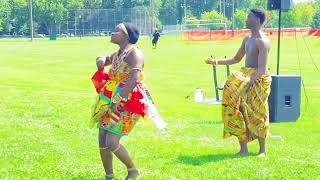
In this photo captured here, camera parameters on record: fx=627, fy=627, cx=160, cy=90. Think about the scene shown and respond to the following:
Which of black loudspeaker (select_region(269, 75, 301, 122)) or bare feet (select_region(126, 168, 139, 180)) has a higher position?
black loudspeaker (select_region(269, 75, 301, 122))

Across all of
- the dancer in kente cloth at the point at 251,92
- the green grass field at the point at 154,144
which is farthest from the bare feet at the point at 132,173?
the dancer in kente cloth at the point at 251,92

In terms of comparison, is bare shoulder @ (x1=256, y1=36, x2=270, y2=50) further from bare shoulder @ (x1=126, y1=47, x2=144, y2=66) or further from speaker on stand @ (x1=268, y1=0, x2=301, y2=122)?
speaker on stand @ (x1=268, y1=0, x2=301, y2=122)

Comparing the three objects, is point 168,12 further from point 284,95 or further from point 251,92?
point 251,92

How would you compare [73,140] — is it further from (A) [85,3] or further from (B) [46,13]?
(A) [85,3]

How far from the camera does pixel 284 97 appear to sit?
36.2ft

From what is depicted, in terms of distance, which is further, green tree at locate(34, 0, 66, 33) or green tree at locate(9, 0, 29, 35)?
green tree at locate(9, 0, 29, 35)

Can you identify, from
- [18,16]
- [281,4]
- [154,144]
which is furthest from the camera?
[18,16]

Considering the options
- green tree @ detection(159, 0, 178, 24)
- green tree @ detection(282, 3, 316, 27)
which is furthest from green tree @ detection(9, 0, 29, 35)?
green tree @ detection(282, 3, 316, 27)

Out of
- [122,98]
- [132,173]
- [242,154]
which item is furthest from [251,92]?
[122,98]

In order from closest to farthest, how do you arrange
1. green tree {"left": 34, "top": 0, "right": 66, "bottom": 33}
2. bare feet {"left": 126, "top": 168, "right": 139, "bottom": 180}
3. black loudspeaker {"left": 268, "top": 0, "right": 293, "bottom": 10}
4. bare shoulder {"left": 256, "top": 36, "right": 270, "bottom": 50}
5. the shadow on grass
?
bare feet {"left": 126, "top": 168, "right": 139, "bottom": 180}, the shadow on grass, bare shoulder {"left": 256, "top": 36, "right": 270, "bottom": 50}, black loudspeaker {"left": 268, "top": 0, "right": 293, "bottom": 10}, green tree {"left": 34, "top": 0, "right": 66, "bottom": 33}

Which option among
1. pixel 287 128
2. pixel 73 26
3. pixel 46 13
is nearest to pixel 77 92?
pixel 287 128

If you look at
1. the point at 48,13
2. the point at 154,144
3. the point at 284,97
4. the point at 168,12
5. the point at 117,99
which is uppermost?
the point at 168,12

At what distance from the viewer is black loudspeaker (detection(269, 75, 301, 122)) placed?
10.9m

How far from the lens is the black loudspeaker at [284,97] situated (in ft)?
35.9
